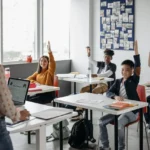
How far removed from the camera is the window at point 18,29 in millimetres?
5734

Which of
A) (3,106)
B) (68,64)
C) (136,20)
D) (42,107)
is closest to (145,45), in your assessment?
(136,20)

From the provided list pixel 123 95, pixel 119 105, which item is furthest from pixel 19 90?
pixel 123 95

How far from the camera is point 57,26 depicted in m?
6.86

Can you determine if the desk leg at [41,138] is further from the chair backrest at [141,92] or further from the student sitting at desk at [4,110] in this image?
the chair backrest at [141,92]

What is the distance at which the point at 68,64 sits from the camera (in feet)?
22.9

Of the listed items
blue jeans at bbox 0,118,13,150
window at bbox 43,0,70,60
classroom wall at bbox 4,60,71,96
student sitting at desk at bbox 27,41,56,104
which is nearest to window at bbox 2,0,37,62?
classroom wall at bbox 4,60,71,96

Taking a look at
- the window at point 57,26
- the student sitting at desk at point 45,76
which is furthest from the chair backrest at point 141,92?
the window at point 57,26

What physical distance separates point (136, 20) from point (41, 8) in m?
1.97

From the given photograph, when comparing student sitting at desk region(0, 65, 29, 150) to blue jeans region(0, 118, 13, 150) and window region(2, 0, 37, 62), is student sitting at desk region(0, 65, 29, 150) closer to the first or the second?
blue jeans region(0, 118, 13, 150)

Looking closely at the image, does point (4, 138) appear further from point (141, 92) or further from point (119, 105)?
point (141, 92)

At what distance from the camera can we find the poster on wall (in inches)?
237

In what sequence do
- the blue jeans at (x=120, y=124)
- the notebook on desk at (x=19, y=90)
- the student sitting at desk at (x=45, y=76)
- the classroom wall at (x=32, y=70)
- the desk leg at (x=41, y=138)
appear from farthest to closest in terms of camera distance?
the classroom wall at (x=32, y=70)
the student sitting at desk at (x=45, y=76)
the blue jeans at (x=120, y=124)
the notebook on desk at (x=19, y=90)
the desk leg at (x=41, y=138)

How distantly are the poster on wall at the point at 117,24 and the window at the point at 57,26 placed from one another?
945 mm

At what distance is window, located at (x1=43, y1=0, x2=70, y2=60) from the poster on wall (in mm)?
945
